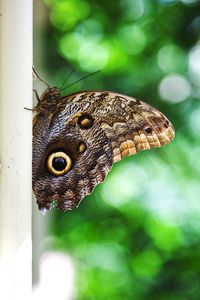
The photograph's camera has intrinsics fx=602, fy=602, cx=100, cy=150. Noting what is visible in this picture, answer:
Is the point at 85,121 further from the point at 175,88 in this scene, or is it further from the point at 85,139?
the point at 175,88

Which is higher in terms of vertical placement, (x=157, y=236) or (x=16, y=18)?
(x=16, y=18)

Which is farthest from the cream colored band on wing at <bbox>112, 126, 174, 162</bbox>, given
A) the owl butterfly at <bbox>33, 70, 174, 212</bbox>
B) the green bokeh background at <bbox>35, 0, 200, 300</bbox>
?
the green bokeh background at <bbox>35, 0, 200, 300</bbox>

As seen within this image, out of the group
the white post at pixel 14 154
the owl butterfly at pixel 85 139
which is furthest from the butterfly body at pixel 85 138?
the white post at pixel 14 154

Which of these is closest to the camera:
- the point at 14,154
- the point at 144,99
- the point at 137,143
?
the point at 14,154

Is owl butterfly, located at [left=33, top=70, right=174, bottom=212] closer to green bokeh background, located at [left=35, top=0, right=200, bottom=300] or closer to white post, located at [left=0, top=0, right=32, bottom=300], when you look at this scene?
white post, located at [left=0, top=0, right=32, bottom=300]

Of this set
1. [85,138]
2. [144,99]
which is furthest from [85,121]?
[144,99]

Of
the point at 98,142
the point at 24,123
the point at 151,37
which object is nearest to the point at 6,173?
the point at 24,123

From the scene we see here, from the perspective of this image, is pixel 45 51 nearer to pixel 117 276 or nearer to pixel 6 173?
pixel 117 276
